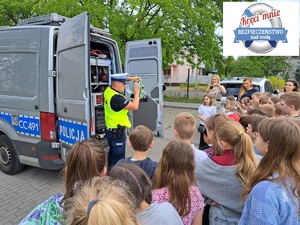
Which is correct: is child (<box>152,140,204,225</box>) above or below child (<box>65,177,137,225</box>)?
below

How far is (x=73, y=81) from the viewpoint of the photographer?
135 inches

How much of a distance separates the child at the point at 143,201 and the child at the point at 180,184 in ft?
1.08

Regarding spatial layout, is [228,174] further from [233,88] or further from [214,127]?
[233,88]

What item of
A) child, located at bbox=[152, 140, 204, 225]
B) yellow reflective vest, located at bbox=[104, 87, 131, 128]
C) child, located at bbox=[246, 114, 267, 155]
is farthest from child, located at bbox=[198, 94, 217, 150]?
child, located at bbox=[152, 140, 204, 225]

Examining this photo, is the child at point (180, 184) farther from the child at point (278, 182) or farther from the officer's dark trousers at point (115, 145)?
the officer's dark trousers at point (115, 145)

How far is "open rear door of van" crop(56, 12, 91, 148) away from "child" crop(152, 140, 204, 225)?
1747 millimetres

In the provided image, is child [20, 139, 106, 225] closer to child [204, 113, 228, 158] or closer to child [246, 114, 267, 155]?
child [204, 113, 228, 158]

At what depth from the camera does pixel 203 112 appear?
17.0 feet

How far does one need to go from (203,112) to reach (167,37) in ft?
21.9

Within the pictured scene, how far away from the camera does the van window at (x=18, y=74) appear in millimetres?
3817

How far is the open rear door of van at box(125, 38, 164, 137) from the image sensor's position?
531cm

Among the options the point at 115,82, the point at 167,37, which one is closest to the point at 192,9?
the point at 167,37

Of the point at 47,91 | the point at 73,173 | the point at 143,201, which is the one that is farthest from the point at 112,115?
the point at 143,201

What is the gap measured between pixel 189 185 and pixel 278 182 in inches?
24.8
